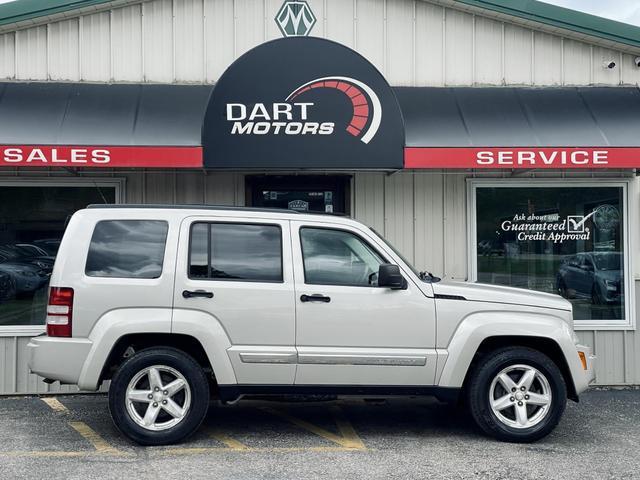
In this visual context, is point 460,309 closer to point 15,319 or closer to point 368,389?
point 368,389

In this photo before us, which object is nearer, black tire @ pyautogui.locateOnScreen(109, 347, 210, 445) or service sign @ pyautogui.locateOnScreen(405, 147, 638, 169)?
black tire @ pyautogui.locateOnScreen(109, 347, 210, 445)

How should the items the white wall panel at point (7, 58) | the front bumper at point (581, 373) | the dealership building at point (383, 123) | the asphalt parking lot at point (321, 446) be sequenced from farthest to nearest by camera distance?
the white wall panel at point (7, 58) → the dealership building at point (383, 123) → the front bumper at point (581, 373) → the asphalt parking lot at point (321, 446)

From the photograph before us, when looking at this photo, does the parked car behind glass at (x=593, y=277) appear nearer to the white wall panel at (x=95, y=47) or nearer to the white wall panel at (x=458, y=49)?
the white wall panel at (x=458, y=49)

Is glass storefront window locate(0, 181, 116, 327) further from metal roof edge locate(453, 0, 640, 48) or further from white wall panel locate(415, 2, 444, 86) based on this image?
metal roof edge locate(453, 0, 640, 48)

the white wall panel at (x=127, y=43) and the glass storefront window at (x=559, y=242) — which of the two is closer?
the white wall panel at (x=127, y=43)

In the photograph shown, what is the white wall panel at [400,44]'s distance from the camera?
9.43 meters

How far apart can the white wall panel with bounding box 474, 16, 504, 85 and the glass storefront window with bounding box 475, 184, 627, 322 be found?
4.57ft

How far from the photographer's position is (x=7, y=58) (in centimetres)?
905

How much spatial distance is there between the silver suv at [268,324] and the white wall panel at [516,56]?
386 cm

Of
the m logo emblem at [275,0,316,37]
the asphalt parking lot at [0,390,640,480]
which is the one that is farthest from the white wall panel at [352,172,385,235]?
the asphalt parking lot at [0,390,640,480]

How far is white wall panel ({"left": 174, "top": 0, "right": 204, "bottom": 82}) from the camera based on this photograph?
923 cm

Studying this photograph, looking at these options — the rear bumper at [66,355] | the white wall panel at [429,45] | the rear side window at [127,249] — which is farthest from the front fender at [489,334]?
the white wall panel at [429,45]

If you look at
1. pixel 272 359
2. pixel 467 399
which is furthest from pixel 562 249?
pixel 272 359

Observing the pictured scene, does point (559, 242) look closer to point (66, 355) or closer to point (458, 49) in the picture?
point (458, 49)
